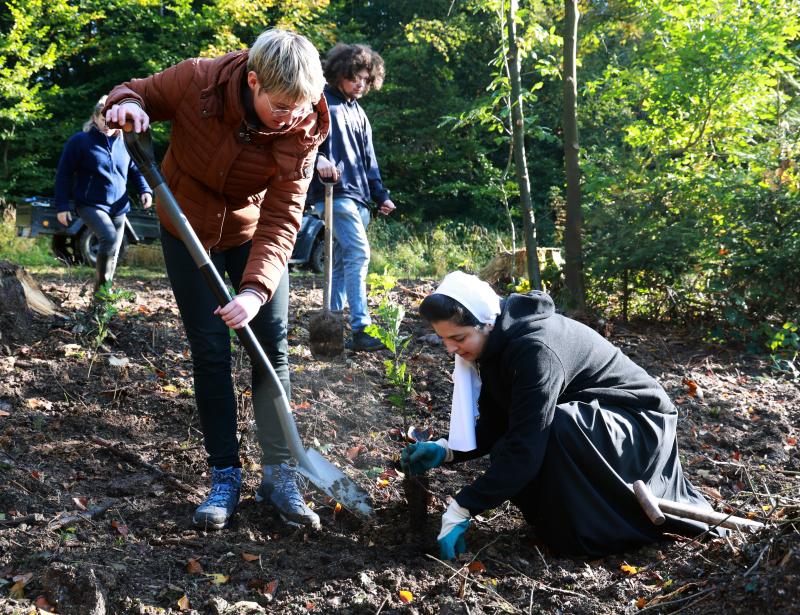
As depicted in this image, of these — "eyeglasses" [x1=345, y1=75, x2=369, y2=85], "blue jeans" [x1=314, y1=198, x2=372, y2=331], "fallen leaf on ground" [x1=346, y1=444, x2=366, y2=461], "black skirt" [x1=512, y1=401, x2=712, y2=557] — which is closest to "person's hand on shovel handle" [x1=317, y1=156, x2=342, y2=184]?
"blue jeans" [x1=314, y1=198, x2=372, y2=331]

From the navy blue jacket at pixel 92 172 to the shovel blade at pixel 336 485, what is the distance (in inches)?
132

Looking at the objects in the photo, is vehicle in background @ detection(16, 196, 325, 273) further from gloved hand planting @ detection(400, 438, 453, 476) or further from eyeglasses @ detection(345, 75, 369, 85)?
gloved hand planting @ detection(400, 438, 453, 476)

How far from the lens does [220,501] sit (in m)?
3.00

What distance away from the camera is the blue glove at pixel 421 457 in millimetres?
3061

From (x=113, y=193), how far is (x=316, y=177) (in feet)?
6.04

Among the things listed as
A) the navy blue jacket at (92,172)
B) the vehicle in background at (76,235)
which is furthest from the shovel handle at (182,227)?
the vehicle in background at (76,235)

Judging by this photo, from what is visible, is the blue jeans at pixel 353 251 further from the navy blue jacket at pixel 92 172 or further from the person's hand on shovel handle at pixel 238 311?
the person's hand on shovel handle at pixel 238 311

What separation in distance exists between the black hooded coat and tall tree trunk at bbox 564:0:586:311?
363cm

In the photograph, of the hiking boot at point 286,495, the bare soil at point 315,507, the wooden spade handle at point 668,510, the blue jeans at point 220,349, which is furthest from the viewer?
the hiking boot at point 286,495

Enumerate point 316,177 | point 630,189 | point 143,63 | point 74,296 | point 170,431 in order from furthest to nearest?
point 143,63 < point 630,189 < point 74,296 < point 316,177 < point 170,431

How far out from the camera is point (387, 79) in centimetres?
1759

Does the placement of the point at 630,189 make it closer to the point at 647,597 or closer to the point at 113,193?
the point at 113,193

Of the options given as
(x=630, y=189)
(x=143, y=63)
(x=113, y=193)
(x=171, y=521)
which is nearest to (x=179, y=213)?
(x=171, y=521)

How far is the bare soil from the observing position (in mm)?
2453
